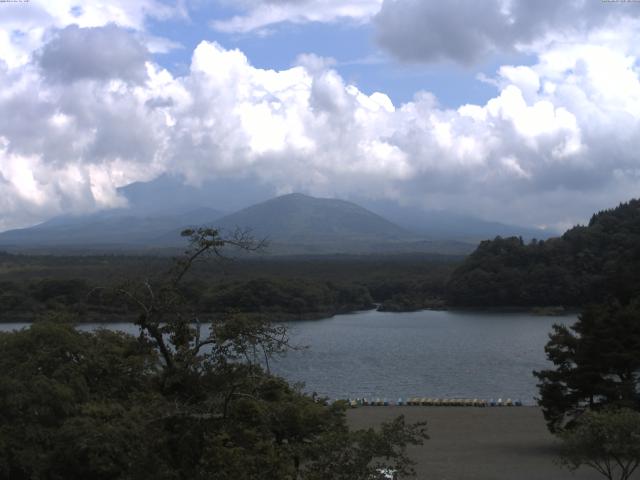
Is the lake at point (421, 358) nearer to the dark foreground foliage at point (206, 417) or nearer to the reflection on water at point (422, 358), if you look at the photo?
the reflection on water at point (422, 358)

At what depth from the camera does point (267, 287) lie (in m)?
58.6

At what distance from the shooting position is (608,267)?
2373 inches

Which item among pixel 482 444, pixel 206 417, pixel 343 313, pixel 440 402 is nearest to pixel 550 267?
pixel 343 313

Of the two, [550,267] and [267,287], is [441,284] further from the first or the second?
[267,287]

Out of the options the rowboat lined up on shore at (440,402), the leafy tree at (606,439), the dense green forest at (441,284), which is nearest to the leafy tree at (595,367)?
the leafy tree at (606,439)

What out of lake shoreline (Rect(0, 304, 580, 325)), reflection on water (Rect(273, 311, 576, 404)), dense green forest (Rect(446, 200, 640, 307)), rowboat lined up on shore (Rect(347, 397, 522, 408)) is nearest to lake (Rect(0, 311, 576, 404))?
reflection on water (Rect(273, 311, 576, 404))

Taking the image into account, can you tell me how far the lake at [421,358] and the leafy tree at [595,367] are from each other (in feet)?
29.5

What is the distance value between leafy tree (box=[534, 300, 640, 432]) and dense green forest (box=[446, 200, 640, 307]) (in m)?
45.0

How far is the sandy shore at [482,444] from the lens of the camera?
1483 cm

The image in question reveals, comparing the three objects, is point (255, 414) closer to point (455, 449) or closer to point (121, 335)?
point (121, 335)

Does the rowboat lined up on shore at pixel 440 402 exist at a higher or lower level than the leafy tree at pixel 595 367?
lower

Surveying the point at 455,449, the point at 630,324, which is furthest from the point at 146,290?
the point at 630,324

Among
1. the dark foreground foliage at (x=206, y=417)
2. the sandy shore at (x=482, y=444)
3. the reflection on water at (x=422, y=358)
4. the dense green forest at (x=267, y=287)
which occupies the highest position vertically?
the dark foreground foliage at (x=206, y=417)

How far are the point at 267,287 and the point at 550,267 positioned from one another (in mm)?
24178
